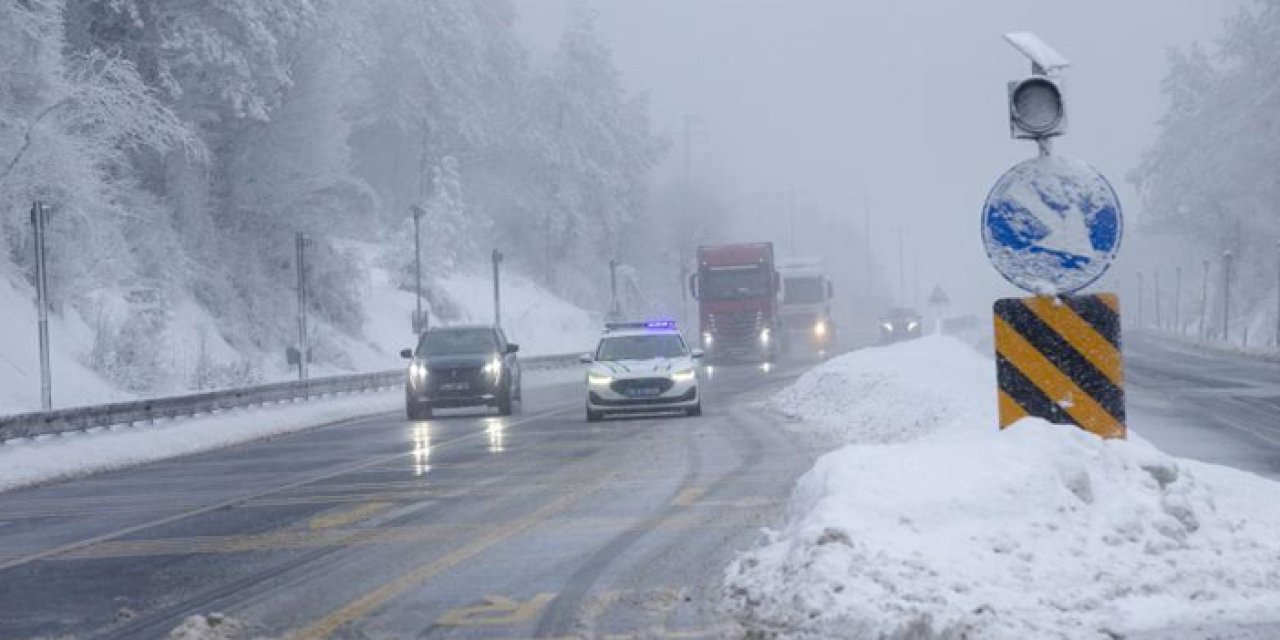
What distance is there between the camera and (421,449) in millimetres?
24422

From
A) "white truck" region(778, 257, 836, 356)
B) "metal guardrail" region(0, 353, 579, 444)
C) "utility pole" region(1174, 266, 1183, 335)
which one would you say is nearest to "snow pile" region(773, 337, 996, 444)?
"metal guardrail" region(0, 353, 579, 444)

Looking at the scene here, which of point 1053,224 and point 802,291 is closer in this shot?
point 1053,224

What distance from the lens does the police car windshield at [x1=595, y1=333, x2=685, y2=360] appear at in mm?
31312

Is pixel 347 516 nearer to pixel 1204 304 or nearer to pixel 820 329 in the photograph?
pixel 820 329

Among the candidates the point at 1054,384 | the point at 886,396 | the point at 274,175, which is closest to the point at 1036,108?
the point at 1054,384

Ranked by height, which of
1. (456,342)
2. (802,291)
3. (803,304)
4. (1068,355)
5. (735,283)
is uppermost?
(735,283)

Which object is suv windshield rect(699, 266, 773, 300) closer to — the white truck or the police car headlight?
the white truck

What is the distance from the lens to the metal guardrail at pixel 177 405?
25625 millimetres

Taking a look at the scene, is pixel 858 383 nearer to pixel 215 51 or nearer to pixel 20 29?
pixel 20 29

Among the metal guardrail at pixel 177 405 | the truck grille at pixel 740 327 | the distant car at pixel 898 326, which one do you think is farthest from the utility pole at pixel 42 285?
the distant car at pixel 898 326

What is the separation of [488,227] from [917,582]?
82826 millimetres

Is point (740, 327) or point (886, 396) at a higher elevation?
point (740, 327)

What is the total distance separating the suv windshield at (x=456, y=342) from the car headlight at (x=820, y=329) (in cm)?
3864

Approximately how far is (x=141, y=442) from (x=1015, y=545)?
20649 mm
